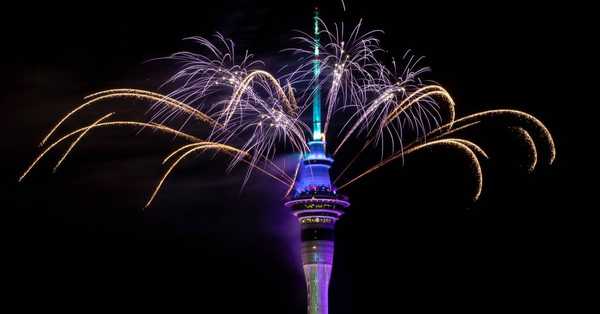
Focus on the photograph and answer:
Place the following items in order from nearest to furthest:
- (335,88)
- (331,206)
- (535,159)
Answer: (535,159) < (335,88) < (331,206)

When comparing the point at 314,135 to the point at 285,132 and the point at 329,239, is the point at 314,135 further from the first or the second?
Answer: the point at 285,132

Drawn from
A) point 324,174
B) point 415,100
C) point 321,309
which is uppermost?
point 324,174

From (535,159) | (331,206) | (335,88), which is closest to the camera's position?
(535,159)

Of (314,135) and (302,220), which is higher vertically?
(314,135)

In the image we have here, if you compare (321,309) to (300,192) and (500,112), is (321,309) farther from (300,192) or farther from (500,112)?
(500,112)

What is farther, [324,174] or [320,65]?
[324,174]

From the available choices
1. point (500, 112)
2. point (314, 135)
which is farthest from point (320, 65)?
point (314, 135)
